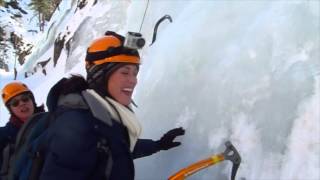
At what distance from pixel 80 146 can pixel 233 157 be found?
2.55 feet

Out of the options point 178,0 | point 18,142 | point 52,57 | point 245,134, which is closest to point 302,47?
point 245,134

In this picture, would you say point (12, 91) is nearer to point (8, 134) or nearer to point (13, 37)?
point (8, 134)

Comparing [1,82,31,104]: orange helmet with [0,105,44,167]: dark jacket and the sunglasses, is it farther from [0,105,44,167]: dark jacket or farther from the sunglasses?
[0,105,44,167]: dark jacket

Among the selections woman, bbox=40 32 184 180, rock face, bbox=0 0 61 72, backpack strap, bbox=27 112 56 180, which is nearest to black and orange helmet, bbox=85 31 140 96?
woman, bbox=40 32 184 180

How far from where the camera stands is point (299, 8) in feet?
9.07

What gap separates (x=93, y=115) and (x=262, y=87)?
0.97 metres

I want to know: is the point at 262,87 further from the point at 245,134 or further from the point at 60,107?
the point at 60,107

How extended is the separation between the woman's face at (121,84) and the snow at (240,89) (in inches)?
25.9

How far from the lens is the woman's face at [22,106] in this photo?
3.82m

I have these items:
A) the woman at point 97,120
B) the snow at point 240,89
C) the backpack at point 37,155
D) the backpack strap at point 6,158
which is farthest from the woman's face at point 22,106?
the woman at point 97,120

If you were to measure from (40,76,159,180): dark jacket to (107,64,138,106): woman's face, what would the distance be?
0.13 metres

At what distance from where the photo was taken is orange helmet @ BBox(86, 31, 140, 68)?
7.52 feet

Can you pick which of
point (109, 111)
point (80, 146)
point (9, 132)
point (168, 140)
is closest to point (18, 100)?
point (9, 132)

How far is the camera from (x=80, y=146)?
80.2 inches
